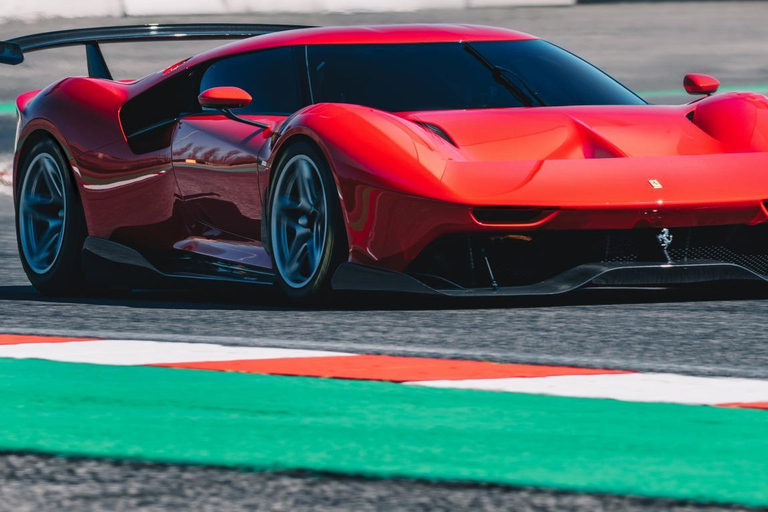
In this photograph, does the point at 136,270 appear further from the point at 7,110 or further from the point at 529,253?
the point at 7,110

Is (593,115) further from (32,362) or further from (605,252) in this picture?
(32,362)

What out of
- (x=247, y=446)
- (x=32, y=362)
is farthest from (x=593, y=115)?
(x=247, y=446)

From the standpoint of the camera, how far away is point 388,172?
6.12m

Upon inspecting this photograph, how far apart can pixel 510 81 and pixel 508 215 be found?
1148mm

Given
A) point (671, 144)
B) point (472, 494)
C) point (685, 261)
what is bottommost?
point (472, 494)

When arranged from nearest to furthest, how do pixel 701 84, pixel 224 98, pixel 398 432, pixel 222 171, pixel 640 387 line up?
pixel 398 432 → pixel 640 387 → pixel 224 98 → pixel 222 171 → pixel 701 84

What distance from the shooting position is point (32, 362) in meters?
5.13

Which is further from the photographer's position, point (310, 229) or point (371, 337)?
point (310, 229)

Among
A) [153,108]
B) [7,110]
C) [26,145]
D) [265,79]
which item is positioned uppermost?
[7,110]

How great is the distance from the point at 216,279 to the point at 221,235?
0.18 metres

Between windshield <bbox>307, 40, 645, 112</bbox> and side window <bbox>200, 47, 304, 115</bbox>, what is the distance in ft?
0.31

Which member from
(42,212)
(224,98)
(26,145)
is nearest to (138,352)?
(224,98)

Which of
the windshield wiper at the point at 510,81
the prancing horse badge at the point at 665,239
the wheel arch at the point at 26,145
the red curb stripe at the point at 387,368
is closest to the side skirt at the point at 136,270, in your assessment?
the wheel arch at the point at 26,145

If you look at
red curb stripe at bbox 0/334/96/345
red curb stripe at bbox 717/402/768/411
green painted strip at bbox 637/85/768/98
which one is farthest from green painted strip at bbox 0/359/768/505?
green painted strip at bbox 637/85/768/98
